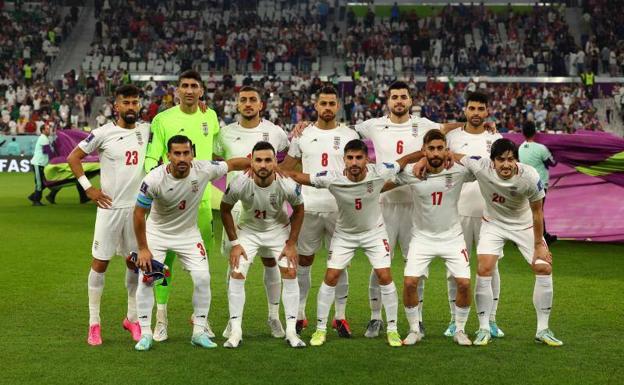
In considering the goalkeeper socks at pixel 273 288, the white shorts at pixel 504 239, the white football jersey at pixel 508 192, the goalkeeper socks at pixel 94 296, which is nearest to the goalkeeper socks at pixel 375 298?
the goalkeeper socks at pixel 273 288

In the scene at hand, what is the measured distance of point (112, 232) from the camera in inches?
338

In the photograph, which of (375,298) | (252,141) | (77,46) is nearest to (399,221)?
(375,298)

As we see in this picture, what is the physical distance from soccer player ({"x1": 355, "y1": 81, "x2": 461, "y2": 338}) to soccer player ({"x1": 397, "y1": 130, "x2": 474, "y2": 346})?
15.6 inches

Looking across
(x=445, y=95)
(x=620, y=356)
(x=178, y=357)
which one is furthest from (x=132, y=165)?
(x=445, y=95)

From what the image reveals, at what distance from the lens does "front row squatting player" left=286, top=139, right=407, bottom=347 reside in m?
8.38

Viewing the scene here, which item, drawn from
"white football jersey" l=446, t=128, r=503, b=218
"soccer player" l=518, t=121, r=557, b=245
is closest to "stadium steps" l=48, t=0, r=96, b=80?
"soccer player" l=518, t=121, r=557, b=245

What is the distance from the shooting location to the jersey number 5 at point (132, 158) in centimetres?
868

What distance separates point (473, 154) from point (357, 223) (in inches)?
49.4

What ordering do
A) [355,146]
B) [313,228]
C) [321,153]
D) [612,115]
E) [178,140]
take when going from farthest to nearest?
[612,115]
[313,228]
[321,153]
[355,146]
[178,140]

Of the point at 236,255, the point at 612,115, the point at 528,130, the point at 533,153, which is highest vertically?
the point at 528,130

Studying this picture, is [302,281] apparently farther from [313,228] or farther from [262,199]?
[262,199]

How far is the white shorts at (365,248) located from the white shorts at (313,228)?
1.11ft

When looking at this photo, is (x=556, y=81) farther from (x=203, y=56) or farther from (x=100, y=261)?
(x=100, y=261)

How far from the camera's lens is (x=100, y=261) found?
28.2 feet
